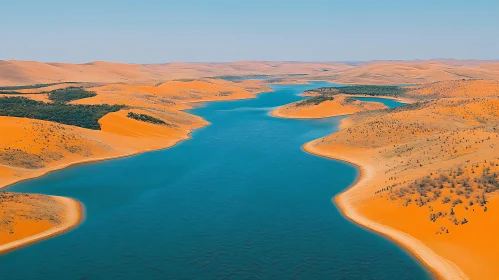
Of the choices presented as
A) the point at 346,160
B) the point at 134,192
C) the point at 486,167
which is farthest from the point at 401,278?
the point at 346,160

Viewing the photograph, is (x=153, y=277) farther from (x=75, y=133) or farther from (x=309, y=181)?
(x=75, y=133)

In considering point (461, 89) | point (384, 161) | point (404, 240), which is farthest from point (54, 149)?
point (461, 89)

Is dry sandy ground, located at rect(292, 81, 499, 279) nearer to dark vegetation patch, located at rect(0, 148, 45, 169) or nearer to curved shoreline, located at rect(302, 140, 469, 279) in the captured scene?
curved shoreline, located at rect(302, 140, 469, 279)

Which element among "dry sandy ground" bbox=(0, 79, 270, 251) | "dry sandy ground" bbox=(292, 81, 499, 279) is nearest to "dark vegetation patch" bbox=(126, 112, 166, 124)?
"dry sandy ground" bbox=(0, 79, 270, 251)

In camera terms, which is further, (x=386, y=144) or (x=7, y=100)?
(x=7, y=100)

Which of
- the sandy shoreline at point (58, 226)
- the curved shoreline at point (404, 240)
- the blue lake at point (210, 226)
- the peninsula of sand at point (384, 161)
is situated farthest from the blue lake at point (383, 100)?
the sandy shoreline at point (58, 226)
